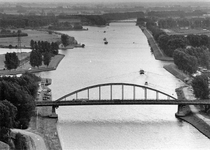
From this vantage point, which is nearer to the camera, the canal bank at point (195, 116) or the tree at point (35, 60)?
the canal bank at point (195, 116)

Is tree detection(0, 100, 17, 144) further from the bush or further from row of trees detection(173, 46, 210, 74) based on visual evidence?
row of trees detection(173, 46, 210, 74)

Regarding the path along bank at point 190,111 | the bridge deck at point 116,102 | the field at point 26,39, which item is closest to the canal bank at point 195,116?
the path along bank at point 190,111

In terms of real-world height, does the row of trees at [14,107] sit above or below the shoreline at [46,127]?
above

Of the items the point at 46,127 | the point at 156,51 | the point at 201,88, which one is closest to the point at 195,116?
the point at 201,88

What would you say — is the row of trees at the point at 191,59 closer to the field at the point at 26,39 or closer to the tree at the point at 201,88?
the tree at the point at 201,88

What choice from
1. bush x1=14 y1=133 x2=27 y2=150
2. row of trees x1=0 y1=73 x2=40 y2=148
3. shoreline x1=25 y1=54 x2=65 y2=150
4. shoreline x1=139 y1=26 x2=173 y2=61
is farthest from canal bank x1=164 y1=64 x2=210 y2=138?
shoreline x1=139 y1=26 x2=173 y2=61

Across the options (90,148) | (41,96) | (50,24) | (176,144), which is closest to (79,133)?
(90,148)

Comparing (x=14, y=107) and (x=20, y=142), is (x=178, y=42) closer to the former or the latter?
(x=14, y=107)

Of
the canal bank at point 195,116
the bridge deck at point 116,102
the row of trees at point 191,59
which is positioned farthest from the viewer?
the row of trees at point 191,59

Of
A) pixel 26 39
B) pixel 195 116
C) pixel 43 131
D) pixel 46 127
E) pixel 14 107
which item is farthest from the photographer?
pixel 26 39

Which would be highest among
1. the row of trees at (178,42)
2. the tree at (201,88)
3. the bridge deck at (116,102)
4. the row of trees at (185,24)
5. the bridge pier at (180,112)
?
the row of trees at (185,24)
